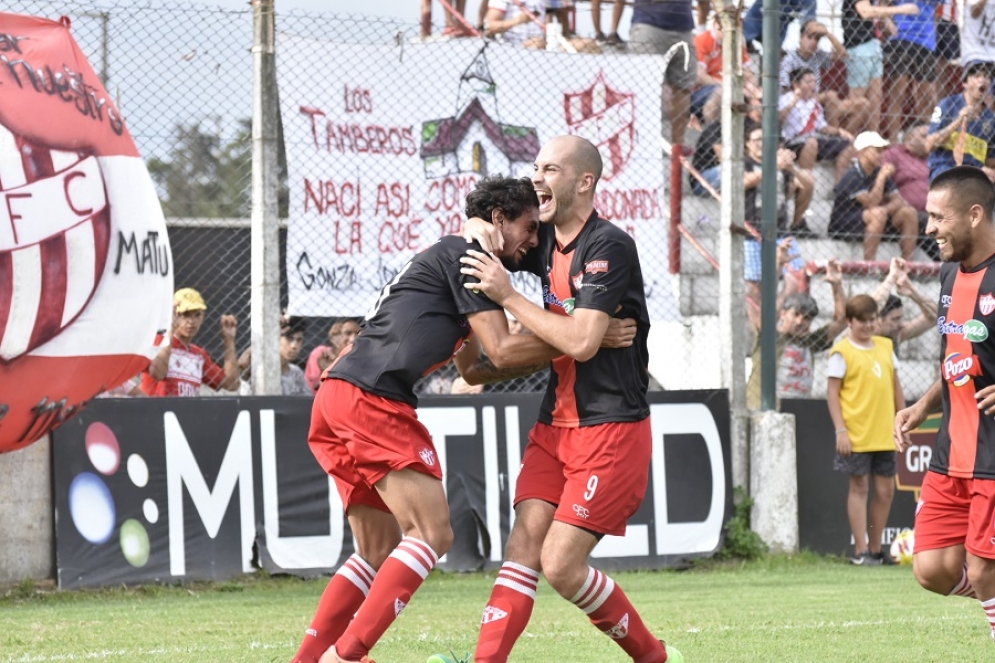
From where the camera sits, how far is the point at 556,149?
6.14 metres

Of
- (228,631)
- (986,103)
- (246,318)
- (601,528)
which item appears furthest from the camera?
(986,103)

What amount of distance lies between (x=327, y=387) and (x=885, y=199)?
9.30 metres

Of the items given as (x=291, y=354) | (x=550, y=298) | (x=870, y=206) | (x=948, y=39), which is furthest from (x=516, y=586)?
(x=948, y=39)

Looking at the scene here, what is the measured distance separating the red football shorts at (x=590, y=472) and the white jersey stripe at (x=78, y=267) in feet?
8.58

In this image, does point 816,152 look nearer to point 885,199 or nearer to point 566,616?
point 885,199

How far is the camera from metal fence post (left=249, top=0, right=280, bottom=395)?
10773 mm

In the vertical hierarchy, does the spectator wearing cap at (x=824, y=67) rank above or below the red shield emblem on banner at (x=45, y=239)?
above

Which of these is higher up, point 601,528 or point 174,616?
point 601,528

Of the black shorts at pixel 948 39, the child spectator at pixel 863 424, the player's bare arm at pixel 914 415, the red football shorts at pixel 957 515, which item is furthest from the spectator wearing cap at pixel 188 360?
the black shorts at pixel 948 39

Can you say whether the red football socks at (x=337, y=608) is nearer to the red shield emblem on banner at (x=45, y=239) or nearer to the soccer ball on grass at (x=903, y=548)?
the red shield emblem on banner at (x=45, y=239)

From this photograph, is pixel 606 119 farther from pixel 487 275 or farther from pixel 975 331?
pixel 487 275

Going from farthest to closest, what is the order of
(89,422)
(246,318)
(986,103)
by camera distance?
(986,103)
(246,318)
(89,422)

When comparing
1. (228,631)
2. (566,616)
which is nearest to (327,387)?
(228,631)

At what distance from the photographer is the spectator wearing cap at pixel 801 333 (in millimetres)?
12852
